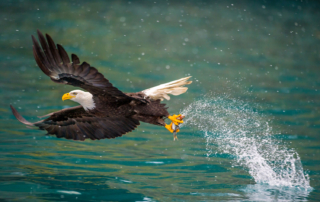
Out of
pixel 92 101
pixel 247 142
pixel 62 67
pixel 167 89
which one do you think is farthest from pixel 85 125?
pixel 247 142

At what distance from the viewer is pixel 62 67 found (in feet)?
17.8

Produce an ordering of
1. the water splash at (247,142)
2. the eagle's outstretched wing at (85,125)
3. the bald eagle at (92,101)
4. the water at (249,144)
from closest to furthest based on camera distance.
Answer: the bald eagle at (92,101) < the eagle's outstretched wing at (85,125) < the water at (249,144) < the water splash at (247,142)

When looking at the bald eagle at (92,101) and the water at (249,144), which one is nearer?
the bald eagle at (92,101)

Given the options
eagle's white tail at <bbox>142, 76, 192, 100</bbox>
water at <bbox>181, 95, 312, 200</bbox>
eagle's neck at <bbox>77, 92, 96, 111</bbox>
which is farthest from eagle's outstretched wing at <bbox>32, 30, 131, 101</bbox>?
water at <bbox>181, 95, 312, 200</bbox>

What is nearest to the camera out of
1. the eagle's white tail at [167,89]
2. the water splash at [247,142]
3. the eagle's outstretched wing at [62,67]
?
the eagle's outstretched wing at [62,67]

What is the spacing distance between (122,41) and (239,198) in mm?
7206

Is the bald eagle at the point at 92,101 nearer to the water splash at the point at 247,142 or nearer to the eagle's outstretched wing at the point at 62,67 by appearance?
the eagle's outstretched wing at the point at 62,67

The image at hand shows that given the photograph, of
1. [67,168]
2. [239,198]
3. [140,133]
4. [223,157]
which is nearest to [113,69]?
Result: [140,133]

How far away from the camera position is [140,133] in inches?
433

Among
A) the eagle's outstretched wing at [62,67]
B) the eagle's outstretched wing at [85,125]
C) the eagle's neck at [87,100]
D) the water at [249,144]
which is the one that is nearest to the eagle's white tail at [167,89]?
the eagle's outstretched wing at [85,125]

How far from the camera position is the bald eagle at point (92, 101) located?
5.37 meters

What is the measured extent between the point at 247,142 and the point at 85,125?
14.6 ft

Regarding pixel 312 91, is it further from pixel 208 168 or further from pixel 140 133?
pixel 140 133

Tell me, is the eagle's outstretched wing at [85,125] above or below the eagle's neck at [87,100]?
below
